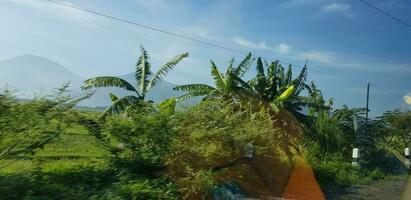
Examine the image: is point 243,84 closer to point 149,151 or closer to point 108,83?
point 108,83

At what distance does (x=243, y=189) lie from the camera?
11688 millimetres

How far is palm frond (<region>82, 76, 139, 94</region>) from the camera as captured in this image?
63.6ft

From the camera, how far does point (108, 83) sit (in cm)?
1952

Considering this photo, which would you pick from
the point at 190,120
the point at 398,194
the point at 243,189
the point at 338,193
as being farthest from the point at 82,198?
the point at 398,194

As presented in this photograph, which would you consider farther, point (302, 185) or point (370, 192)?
point (370, 192)

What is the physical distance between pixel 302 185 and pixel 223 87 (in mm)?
6145

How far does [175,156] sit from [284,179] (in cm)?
440

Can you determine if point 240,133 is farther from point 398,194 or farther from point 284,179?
point 398,194

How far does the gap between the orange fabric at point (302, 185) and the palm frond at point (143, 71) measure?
22.1 ft

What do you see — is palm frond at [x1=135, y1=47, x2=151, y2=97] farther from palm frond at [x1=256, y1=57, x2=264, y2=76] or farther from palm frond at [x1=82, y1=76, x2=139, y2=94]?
palm frond at [x1=256, y1=57, x2=264, y2=76]

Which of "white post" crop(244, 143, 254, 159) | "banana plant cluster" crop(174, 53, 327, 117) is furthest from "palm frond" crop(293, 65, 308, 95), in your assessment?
"white post" crop(244, 143, 254, 159)

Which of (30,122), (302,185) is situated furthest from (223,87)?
(30,122)

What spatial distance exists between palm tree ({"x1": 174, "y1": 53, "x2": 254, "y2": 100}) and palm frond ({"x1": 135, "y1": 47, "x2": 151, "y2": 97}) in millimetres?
1243

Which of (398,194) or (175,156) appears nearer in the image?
(175,156)
